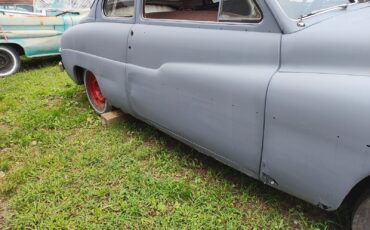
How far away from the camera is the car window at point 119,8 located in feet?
10.3

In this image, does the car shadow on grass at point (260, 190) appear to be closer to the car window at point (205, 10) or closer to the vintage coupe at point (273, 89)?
the vintage coupe at point (273, 89)

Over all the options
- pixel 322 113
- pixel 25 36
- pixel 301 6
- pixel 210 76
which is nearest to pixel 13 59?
pixel 25 36

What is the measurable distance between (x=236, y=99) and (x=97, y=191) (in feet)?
4.42

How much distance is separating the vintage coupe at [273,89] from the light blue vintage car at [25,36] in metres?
4.39

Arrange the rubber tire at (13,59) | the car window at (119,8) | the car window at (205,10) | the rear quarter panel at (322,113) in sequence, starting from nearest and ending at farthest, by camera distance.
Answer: the rear quarter panel at (322,113) < the car window at (205,10) < the car window at (119,8) < the rubber tire at (13,59)

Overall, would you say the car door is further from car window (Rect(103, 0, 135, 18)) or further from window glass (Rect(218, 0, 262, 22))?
car window (Rect(103, 0, 135, 18))

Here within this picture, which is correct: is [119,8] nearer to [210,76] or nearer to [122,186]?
[210,76]

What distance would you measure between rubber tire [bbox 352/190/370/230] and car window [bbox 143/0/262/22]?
1.18 m

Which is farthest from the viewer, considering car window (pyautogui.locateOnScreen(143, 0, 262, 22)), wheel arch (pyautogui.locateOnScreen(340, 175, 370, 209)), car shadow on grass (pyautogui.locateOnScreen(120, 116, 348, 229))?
car shadow on grass (pyautogui.locateOnScreen(120, 116, 348, 229))

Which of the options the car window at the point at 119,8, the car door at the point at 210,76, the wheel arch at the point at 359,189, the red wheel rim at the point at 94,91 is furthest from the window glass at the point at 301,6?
the red wheel rim at the point at 94,91

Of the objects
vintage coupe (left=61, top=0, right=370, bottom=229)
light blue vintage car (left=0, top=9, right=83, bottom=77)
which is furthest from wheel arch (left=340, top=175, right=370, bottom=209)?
light blue vintage car (left=0, top=9, right=83, bottom=77)

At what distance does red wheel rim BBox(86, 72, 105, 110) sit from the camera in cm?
421

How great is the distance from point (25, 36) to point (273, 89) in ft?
19.5

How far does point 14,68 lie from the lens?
6.62 metres
